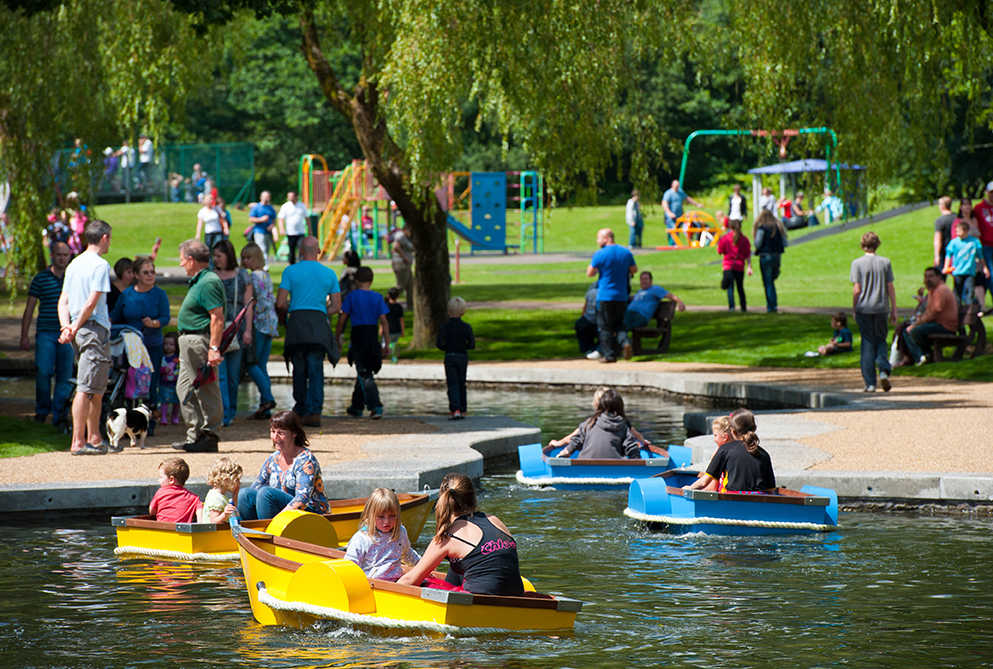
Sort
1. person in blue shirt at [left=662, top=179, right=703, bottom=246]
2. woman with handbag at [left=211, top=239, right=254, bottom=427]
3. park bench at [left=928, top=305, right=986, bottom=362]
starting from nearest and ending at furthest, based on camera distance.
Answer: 1. woman with handbag at [left=211, top=239, right=254, bottom=427]
2. park bench at [left=928, top=305, right=986, bottom=362]
3. person in blue shirt at [left=662, top=179, right=703, bottom=246]

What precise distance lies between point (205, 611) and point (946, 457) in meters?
7.05

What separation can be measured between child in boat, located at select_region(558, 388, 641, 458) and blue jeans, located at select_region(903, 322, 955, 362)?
29.1 ft

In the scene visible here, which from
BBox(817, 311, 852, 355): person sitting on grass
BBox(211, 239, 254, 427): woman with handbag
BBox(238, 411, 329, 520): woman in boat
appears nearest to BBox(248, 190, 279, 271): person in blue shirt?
BBox(817, 311, 852, 355): person sitting on grass

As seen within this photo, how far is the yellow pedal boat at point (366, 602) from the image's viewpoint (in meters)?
8.31

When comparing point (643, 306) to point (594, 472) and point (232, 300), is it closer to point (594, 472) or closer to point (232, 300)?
point (232, 300)

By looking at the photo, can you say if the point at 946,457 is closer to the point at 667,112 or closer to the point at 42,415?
the point at 42,415

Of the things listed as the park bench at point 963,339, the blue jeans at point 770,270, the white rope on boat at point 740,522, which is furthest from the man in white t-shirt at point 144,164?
the white rope on boat at point 740,522

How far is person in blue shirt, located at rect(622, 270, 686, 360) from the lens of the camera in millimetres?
23609

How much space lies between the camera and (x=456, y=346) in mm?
16734


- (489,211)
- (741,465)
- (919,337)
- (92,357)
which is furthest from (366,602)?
(489,211)

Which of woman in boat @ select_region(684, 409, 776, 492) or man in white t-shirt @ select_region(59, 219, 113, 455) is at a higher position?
man in white t-shirt @ select_region(59, 219, 113, 455)

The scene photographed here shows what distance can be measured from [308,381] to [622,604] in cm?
757

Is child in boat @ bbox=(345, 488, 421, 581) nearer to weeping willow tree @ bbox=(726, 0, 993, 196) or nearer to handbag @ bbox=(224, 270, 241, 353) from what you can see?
handbag @ bbox=(224, 270, 241, 353)

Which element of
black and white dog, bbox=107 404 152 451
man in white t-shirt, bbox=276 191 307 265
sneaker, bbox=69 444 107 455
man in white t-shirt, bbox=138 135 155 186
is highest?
man in white t-shirt, bbox=138 135 155 186
